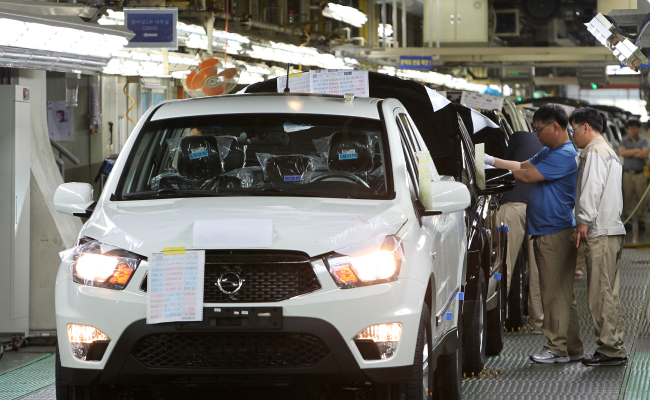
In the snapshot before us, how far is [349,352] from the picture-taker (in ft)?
12.5

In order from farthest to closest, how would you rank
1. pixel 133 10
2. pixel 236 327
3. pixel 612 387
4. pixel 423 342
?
pixel 133 10
pixel 612 387
pixel 423 342
pixel 236 327

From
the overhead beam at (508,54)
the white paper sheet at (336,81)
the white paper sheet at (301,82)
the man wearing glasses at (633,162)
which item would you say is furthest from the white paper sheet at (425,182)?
the overhead beam at (508,54)

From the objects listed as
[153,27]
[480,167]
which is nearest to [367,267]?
[480,167]

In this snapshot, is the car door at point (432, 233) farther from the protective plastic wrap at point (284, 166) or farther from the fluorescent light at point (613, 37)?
the fluorescent light at point (613, 37)

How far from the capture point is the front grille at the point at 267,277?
385cm

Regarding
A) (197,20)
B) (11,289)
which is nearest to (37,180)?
(11,289)

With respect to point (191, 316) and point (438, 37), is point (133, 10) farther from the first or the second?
point (438, 37)

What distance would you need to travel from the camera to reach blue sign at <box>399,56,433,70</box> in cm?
2020

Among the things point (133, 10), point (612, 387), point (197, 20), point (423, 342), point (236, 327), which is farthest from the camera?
point (197, 20)

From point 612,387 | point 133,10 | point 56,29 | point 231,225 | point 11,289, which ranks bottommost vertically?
point 612,387

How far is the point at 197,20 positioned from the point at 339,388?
10155 millimetres

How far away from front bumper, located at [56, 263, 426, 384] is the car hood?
0.15 m

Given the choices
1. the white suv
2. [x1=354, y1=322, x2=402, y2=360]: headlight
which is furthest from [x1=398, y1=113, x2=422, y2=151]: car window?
[x1=354, y1=322, x2=402, y2=360]: headlight

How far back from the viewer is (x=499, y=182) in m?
6.77
